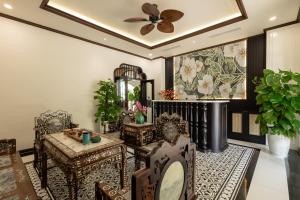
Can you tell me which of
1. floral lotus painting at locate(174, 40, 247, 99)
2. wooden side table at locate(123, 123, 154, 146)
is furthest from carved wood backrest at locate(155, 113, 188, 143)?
floral lotus painting at locate(174, 40, 247, 99)

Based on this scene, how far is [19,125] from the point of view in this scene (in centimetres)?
345

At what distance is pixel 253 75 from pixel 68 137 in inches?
183

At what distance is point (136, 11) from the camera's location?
3.50m

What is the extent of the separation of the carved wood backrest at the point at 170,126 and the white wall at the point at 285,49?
3.13 metres

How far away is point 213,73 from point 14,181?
5188 mm

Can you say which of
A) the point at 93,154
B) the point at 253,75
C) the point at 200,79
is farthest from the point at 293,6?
the point at 93,154

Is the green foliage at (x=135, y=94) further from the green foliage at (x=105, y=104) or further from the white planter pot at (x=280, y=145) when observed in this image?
the white planter pot at (x=280, y=145)

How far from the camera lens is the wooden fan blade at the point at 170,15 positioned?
283cm

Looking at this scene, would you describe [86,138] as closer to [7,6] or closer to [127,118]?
[127,118]

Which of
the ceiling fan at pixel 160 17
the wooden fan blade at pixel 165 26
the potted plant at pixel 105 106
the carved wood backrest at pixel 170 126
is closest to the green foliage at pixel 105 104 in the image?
the potted plant at pixel 105 106

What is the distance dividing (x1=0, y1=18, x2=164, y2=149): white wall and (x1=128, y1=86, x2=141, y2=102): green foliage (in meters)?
1.35

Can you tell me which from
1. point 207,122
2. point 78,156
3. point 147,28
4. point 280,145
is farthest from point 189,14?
point 78,156

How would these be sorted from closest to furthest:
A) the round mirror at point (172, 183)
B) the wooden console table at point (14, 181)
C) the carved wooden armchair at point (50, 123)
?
the round mirror at point (172, 183) < the wooden console table at point (14, 181) < the carved wooden armchair at point (50, 123)

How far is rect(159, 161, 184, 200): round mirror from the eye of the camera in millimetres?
885
